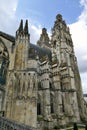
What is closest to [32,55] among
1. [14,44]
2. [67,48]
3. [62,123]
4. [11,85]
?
[14,44]

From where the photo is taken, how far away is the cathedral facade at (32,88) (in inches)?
763

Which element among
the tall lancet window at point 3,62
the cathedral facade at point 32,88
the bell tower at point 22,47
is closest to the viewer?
the cathedral facade at point 32,88

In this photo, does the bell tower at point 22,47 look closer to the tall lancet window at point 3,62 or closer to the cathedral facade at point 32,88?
the cathedral facade at point 32,88

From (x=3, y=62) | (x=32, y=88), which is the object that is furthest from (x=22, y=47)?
(x=32, y=88)

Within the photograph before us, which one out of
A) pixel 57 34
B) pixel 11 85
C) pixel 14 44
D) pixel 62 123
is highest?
pixel 57 34

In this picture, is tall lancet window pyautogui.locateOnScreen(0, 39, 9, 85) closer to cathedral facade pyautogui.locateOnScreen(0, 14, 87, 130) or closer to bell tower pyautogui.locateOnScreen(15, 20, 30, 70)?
cathedral facade pyautogui.locateOnScreen(0, 14, 87, 130)

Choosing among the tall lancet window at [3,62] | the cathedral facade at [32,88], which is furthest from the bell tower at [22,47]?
the tall lancet window at [3,62]

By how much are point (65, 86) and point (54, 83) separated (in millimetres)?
2792

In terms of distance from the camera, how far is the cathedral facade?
63.6 feet

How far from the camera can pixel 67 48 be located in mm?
39000

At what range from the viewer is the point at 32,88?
2034 centimetres

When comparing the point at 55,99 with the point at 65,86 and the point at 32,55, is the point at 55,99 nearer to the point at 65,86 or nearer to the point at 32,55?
the point at 65,86

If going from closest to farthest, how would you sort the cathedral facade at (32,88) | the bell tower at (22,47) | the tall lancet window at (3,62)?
the cathedral facade at (32,88), the tall lancet window at (3,62), the bell tower at (22,47)

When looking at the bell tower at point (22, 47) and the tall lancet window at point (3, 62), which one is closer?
the tall lancet window at point (3, 62)
